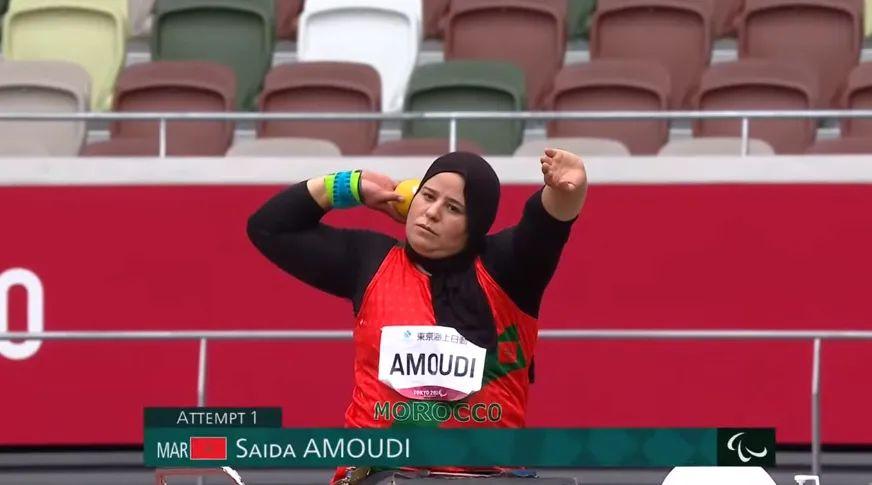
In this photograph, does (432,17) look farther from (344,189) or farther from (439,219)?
(439,219)

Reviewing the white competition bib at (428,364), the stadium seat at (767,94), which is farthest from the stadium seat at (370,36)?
the white competition bib at (428,364)

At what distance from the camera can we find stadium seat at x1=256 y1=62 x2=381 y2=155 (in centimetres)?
1088

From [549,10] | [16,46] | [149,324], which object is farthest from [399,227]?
[16,46]

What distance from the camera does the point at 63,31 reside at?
Answer: 12.1 metres

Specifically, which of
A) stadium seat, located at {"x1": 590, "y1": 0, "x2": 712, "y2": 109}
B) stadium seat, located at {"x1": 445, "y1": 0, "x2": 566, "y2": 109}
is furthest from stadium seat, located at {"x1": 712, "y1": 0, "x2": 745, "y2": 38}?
stadium seat, located at {"x1": 445, "y1": 0, "x2": 566, "y2": 109}

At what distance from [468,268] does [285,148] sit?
465 centimetres

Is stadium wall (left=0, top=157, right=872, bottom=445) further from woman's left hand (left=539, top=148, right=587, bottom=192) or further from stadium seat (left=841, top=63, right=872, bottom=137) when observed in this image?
woman's left hand (left=539, top=148, right=587, bottom=192)

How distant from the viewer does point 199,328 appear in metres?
10.1

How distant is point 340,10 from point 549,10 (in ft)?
3.99

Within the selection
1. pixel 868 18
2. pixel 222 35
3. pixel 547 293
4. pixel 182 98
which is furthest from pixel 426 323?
pixel 868 18

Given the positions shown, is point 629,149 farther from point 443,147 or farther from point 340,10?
point 340,10

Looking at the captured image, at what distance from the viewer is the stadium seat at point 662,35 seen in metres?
11.4

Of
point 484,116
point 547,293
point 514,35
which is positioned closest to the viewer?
point 484,116

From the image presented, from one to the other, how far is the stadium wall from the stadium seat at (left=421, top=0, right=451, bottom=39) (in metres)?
2.65
